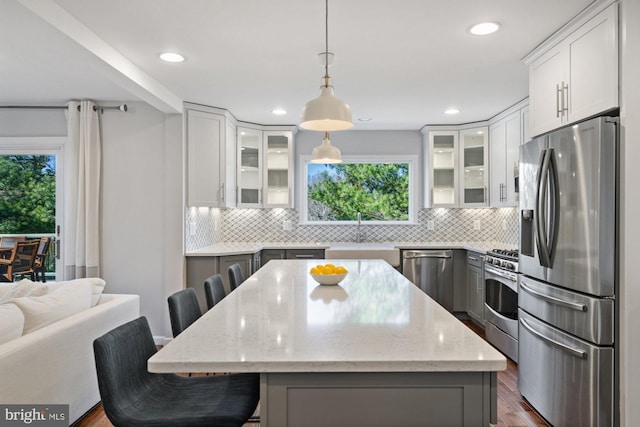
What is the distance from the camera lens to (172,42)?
2934 mm

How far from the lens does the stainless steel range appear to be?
12.5 ft

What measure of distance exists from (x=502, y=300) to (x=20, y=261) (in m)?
4.99

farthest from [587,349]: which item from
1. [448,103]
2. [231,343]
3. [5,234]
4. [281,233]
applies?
[5,234]

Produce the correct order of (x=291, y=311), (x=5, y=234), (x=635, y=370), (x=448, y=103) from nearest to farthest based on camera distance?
1. (x=291, y=311)
2. (x=635, y=370)
3. (x=448, y=103)
4. (x=5, y=234)

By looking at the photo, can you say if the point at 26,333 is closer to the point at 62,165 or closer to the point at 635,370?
the point at 62,165

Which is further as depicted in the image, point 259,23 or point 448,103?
point 448,103

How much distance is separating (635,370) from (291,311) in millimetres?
1752

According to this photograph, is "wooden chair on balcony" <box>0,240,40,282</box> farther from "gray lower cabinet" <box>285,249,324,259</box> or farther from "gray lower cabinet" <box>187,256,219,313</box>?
"gray lower cabinet" <box>285,249,324,259</box>

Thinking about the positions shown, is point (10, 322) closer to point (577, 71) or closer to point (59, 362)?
point (59, 362)

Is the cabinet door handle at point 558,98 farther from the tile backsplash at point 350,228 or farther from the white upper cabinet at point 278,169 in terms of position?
the white upper cabinet at point 278,169

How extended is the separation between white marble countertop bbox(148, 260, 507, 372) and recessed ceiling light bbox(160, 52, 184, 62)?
1.88 metres

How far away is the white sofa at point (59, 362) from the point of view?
2.13m

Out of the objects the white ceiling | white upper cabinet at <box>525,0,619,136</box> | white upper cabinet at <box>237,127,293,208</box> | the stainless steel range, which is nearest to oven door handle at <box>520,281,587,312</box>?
the stainless steel range

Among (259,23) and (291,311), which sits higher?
(259,23)
